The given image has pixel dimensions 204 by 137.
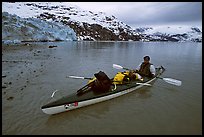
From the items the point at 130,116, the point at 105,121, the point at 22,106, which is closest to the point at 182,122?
the point at 130,116

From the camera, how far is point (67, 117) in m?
6.56

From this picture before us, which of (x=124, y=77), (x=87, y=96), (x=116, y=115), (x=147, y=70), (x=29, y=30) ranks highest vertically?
(x=29, y=30)

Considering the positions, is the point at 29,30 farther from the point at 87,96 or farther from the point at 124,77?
the point at 87,96

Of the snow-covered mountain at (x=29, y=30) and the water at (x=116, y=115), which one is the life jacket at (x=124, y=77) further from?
the snow-covered mountain at (x=29, y=30)

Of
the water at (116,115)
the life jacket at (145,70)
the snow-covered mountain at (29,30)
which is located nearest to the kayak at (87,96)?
the water at (116,115)

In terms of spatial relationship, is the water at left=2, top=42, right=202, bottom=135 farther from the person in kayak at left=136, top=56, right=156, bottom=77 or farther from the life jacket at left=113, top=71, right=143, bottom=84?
the person in kayak at left=136, top=56, right=156, bottom=77

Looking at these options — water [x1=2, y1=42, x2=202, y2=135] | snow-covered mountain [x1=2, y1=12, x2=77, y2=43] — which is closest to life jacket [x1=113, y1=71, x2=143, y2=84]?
water [x1=2, y1=42, x2=202, y2=135]

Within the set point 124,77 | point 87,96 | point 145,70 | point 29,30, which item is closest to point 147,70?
point 145,70

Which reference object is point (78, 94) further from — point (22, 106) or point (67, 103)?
point (22, 106)

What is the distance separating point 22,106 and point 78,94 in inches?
82.8

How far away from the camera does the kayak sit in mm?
6438

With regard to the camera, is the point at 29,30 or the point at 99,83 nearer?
the point at 99,83

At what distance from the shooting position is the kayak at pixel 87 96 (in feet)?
21.1

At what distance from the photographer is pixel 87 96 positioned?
7.20 metres
